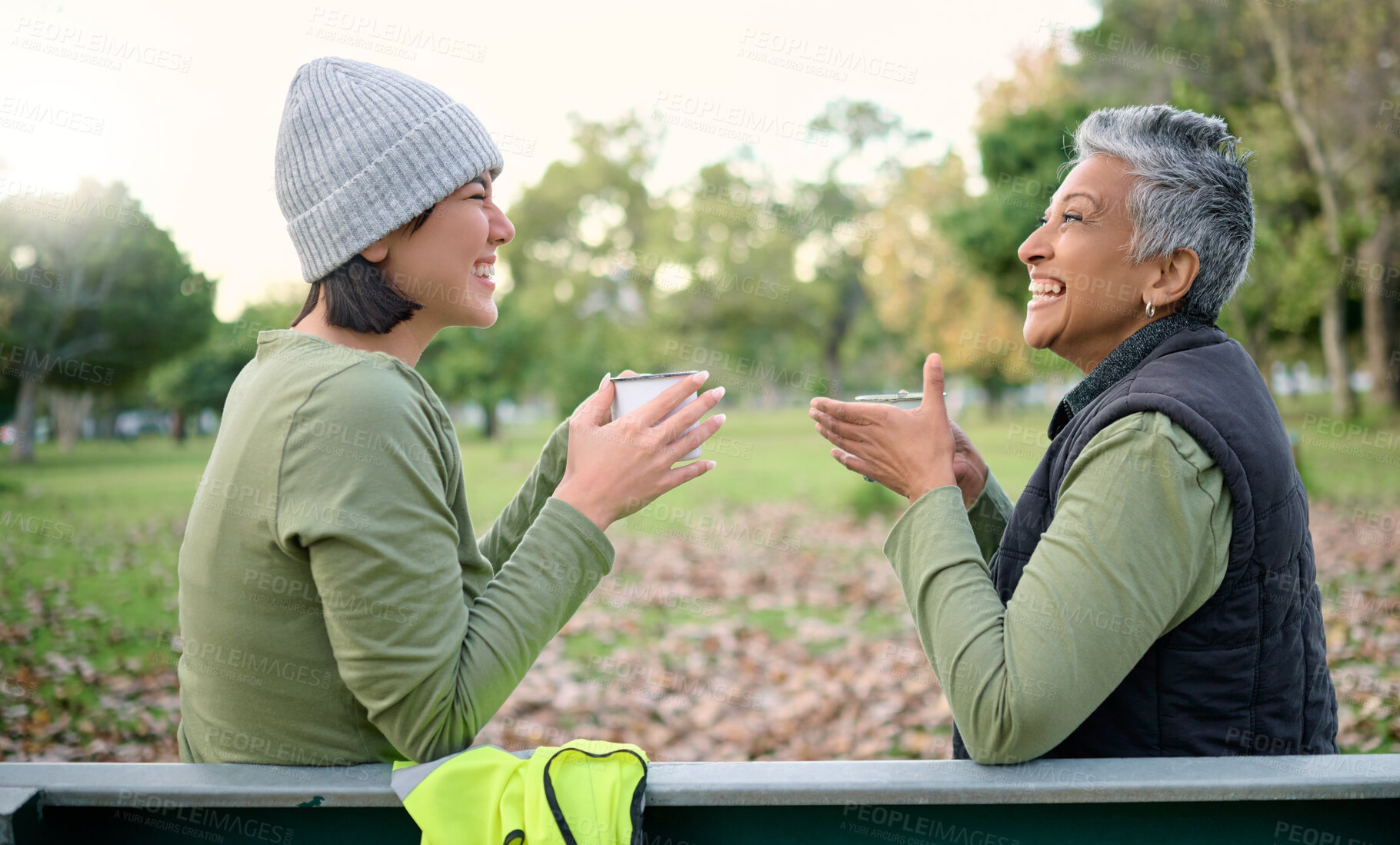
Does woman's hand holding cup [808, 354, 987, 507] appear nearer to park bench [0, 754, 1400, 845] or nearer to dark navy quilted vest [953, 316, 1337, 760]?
dark navy quilted vest [953, 316, 1337, 760]

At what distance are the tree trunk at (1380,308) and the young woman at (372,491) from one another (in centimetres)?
2422

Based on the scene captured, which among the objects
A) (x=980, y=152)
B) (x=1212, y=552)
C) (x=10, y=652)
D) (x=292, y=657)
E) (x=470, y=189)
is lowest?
(x=10, y=652)

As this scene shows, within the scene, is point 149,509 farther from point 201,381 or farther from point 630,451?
point 201,381

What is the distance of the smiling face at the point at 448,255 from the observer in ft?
5.63

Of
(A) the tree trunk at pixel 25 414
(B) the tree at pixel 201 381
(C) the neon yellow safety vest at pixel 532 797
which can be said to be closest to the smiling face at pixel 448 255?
(C) the neon yellow safety vest at pixel 532 797

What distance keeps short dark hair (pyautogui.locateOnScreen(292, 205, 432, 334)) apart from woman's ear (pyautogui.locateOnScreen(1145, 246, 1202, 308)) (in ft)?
4.58

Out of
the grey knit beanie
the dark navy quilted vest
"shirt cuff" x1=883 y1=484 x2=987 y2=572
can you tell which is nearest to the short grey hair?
the dark navy quilted vest

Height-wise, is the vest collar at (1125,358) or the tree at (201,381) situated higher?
the vest collar at (1125,358)

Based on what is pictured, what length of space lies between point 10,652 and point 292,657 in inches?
262

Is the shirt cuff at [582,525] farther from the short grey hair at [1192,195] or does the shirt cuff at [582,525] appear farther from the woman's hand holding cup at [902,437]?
the short grey hair at [1192,195]

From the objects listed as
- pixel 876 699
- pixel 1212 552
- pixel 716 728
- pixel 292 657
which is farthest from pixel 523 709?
pixel 1212 552

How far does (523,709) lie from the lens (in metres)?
5.53

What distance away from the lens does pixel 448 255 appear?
1739mm

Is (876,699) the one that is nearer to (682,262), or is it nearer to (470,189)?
(470,189)
